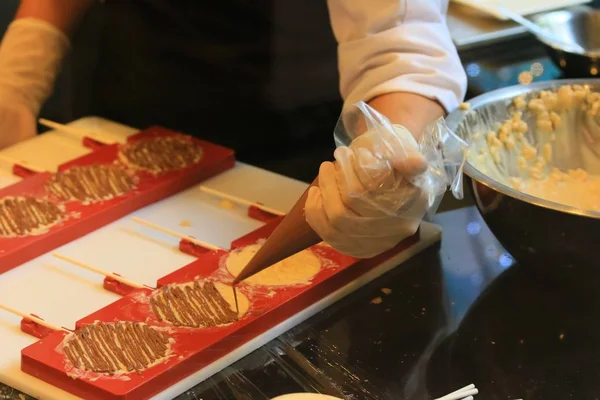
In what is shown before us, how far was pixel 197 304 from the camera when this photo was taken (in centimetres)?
80

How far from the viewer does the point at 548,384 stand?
2.38 ft

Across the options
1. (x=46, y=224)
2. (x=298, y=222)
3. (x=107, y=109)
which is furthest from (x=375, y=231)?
(x=107, y=109)

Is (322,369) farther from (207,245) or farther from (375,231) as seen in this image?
(207,245)

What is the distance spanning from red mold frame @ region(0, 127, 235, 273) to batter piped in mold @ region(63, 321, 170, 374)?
0.19m

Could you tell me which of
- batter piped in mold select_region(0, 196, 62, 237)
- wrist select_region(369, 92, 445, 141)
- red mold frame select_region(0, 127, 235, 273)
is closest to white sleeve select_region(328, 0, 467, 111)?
wrist select_region(369, 92, 445, 141)

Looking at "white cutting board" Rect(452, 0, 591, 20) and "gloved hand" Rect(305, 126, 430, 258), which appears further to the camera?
"white cutting board" Rect(452, 0, 591, 20)

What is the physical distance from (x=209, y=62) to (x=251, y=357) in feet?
1.74

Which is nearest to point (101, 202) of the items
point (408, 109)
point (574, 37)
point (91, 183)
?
point (91, 183)

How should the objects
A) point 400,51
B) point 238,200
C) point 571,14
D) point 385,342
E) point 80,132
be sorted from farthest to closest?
point 571,14 < point 80,132 < point 238,200 < point 400,51 < point 385,342

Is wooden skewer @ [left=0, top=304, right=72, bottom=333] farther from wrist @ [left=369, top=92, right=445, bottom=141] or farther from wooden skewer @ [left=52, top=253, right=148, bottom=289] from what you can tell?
wrist @ [left=369, top=92, right=445, bottom=141]

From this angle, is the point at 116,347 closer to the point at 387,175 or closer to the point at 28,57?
the point at 387,175

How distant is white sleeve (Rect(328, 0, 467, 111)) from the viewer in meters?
0.88

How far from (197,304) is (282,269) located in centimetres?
11

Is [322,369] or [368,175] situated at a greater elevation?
[368,175]
